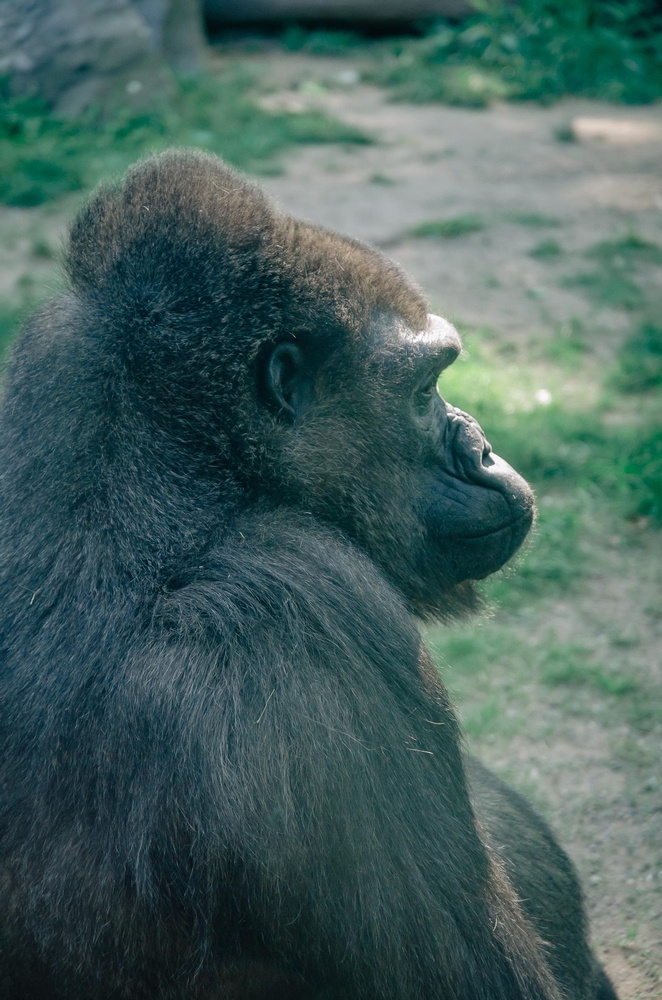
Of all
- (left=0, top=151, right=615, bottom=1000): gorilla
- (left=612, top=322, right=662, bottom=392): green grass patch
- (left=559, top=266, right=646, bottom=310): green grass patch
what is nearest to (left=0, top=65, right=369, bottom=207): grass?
(left=559, top=266, right=646, bottom=310): green grass patch

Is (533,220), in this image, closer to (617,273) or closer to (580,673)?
(617,273)

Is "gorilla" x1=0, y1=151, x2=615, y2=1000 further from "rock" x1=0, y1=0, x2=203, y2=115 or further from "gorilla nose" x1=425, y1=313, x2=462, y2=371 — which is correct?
"rock" x1=0, y1=0, x2=203, y2=115

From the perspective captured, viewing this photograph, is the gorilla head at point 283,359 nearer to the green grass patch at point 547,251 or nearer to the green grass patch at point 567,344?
the green grass patch at point 567,344

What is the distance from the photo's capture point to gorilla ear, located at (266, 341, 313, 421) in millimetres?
2650

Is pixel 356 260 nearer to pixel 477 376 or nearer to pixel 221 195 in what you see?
pixel 221 195

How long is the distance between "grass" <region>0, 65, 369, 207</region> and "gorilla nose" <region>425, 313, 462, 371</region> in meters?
6.17

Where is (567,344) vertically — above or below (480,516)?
below

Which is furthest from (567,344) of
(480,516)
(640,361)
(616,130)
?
(616,130)

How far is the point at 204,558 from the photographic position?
2387 mm

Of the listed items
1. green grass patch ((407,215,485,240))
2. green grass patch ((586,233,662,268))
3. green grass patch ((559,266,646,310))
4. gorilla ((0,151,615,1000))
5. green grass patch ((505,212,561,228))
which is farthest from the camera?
green grass patch ((505,212,561,228))

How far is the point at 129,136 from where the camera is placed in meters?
9.99

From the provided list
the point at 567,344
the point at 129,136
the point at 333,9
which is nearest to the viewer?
the point at 567,344

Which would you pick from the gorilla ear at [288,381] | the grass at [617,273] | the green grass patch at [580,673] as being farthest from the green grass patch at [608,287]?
the gorilla ear at [288,381]

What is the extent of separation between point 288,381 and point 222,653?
83 centimetres
